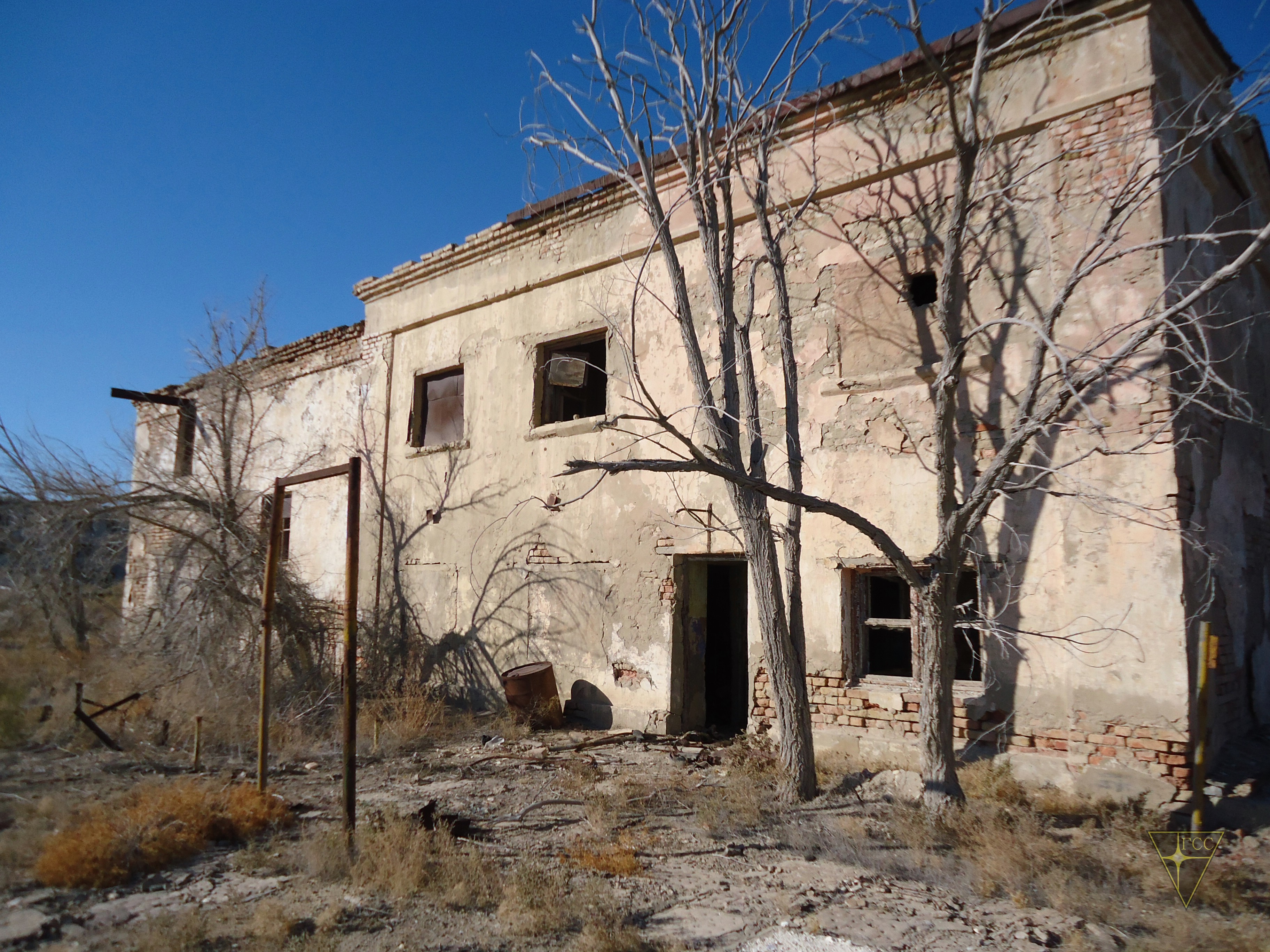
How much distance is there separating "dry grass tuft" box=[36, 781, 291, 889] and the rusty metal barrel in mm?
3198

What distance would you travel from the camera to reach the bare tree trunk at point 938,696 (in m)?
5.21

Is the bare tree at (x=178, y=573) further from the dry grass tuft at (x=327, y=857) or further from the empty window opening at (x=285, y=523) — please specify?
the dry grass tuft at (x=327, y=857)

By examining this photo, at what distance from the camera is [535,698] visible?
28.4 feet

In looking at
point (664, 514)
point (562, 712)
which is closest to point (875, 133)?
point (664, 514)

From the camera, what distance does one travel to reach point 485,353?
407 inches

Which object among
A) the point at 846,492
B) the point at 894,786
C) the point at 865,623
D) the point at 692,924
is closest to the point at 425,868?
the point at 692,924

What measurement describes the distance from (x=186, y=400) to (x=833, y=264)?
1270cm

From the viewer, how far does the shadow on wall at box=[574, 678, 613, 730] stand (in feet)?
28.0

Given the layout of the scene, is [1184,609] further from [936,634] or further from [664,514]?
[664,514]

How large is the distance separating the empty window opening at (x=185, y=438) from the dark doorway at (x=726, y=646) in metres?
10.6

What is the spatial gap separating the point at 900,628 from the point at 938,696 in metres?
1.66

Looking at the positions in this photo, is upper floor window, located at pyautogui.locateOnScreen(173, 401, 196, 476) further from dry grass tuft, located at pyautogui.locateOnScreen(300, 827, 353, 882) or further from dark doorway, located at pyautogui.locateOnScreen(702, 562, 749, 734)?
dry grass tuft, located at pyautogui.locateOnScreen(300, 827, 353, 882)

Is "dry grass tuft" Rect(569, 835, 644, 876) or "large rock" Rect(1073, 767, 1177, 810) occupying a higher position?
"large rock" Rect(1073, 767, 1177, 810)

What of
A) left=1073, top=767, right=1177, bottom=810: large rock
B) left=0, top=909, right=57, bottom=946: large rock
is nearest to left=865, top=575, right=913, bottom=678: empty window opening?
left=1073, top=767, right=1177, bottom=810: large rock
